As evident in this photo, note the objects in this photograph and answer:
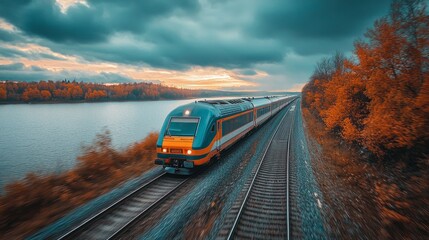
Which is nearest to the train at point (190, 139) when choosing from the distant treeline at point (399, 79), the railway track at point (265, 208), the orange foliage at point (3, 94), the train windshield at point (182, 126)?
the train windshield at point (182, 126)

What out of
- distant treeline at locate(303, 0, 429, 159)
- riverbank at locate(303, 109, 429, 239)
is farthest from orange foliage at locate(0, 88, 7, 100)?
distant treeline at locate(303, 0, 429, 159)

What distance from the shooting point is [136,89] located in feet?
427

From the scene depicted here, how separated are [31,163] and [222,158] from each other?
1917 cm

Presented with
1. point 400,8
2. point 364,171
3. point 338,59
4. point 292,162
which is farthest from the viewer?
point 338,59

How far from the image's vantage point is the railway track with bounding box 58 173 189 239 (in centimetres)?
651

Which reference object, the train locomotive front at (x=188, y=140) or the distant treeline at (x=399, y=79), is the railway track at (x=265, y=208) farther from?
the distant treeline at (x=399, y=79)

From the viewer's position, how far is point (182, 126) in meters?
11.2

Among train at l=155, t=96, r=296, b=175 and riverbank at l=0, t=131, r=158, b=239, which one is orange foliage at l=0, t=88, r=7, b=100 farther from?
train at l=155, t=96, r=296, b=175

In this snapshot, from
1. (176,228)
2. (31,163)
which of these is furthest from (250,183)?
(31,163)

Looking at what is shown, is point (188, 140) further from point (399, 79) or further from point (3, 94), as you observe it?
point (3, 94)

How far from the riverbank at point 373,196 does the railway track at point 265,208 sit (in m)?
1.46

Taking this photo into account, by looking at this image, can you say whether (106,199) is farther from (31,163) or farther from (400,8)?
(31,163)

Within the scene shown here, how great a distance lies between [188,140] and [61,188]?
18.8 feet

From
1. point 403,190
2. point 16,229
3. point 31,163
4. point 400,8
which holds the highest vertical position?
point 400,8
